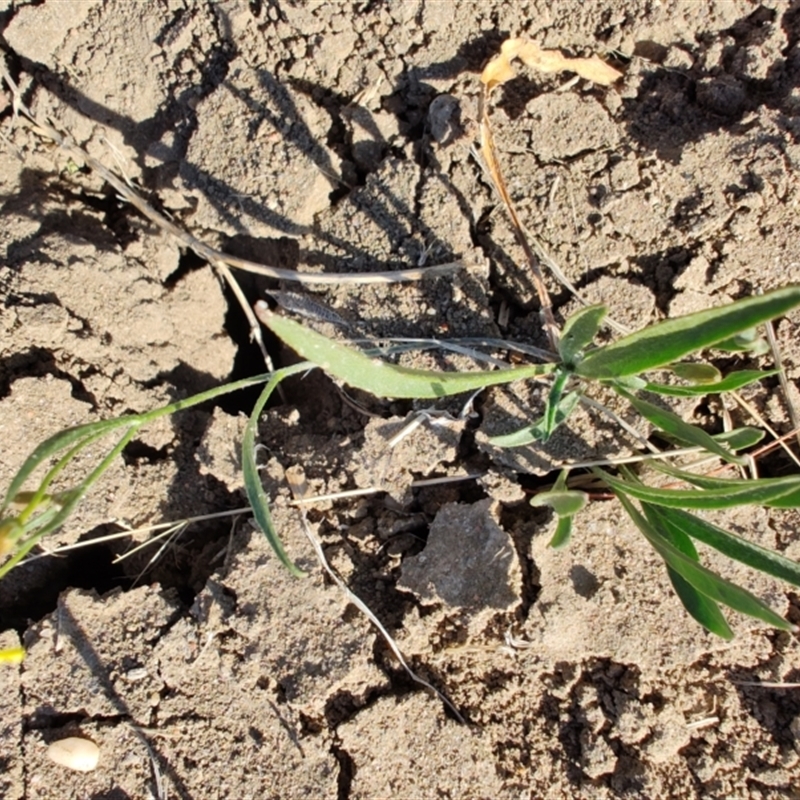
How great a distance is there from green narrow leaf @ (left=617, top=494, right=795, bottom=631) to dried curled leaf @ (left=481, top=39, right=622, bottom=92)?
956 mm

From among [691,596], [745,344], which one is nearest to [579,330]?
[745,344]

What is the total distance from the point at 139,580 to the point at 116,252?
2.59 ft

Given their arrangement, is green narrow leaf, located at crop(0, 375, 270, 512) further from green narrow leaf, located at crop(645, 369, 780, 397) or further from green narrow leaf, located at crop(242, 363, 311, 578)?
green narrow leaf, located at crop(645, 369, 780, 397)

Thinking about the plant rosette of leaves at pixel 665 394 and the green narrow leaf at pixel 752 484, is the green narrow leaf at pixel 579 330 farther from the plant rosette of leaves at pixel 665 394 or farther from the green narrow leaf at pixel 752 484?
the green narrow leaf at pixel 752 484

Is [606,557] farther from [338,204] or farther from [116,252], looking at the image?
[116,252]

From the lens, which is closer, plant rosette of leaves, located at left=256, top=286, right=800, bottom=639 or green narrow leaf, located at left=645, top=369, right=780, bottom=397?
plant rosette of leaves, located at left=256, top=286, right=800, bottom=639

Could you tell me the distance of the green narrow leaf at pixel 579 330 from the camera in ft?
→ 4.99

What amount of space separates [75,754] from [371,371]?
1.09 m

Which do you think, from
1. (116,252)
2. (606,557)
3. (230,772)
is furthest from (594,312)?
(230,772)

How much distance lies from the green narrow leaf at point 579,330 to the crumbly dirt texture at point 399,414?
17cm

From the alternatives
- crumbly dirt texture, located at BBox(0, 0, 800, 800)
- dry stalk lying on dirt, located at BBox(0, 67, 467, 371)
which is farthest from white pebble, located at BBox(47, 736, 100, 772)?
dry stalk lying on dirt, located at BBox(0, 67, 467, 371)

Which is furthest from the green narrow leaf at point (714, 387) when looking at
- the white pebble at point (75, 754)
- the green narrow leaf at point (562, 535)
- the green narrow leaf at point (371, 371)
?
the white pebble at point (75, 754)

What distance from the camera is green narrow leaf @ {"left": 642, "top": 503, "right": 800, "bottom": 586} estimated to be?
1.43 metres

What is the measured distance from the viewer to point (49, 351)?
1.88 metres
